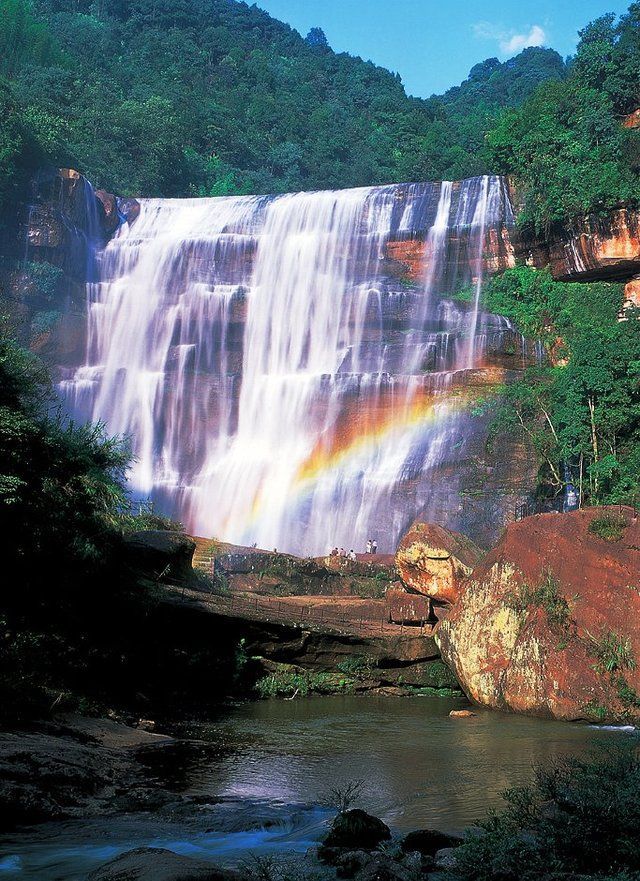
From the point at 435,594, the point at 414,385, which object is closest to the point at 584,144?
the point at 414,385

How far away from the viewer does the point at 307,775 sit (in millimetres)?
11227

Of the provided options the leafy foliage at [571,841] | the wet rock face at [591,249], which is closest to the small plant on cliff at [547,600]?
the leafy foliage at [571,841]

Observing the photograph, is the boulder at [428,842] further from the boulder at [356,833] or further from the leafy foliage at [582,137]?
the leafy foliage at [582,137]

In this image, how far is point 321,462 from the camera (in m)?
37.9

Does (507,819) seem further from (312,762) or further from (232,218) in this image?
(232,218)

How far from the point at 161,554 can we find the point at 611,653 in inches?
377

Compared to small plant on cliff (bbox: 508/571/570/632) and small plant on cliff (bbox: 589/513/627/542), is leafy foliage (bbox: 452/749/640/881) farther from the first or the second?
small plant on cliff (bbox: 589/513/627/542)

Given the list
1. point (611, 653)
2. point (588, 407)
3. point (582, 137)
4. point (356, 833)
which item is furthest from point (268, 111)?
point (356, 833)

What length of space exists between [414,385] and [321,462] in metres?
5.31

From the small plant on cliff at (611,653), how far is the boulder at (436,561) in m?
4.76

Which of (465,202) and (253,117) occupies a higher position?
(253,117)

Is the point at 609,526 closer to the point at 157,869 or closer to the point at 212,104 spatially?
the point at 157,869

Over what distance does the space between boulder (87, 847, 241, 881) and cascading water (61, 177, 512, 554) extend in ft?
92.0

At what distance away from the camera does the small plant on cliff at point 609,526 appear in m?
17.0
